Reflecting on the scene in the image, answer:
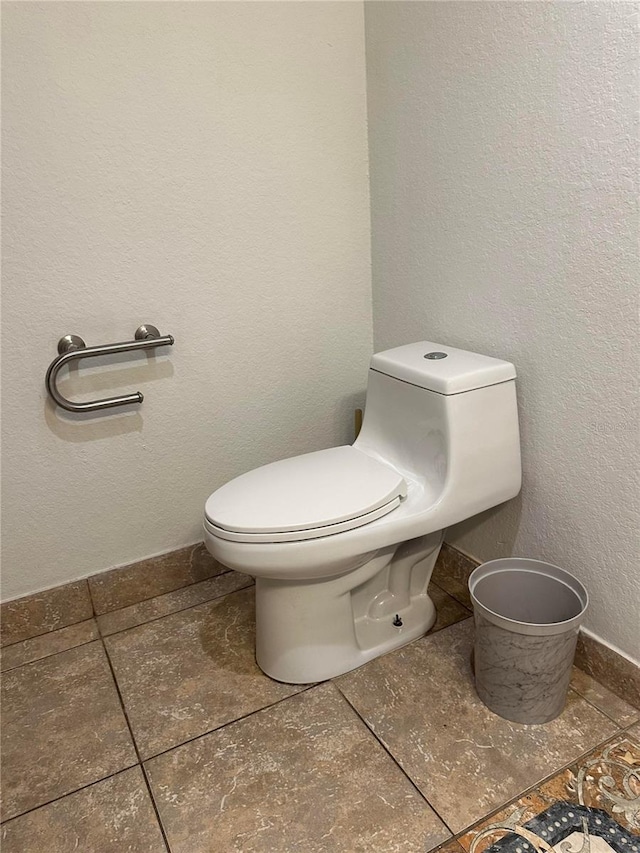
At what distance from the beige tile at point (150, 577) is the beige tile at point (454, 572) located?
64 cm

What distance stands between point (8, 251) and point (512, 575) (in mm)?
1365

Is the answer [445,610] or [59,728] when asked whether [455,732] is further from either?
[59,728]

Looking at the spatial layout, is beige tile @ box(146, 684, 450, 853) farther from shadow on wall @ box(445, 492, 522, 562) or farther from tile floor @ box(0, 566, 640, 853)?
shadow on wall @ box(445, 492, 522, 562)

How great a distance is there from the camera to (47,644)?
1623 mm

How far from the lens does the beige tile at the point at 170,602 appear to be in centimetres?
169

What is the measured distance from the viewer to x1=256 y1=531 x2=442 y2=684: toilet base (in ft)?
4.53

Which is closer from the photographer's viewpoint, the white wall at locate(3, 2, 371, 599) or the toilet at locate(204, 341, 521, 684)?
the toilet at locate(204, 341, 521, 684)

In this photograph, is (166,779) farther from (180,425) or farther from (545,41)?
(545,41)

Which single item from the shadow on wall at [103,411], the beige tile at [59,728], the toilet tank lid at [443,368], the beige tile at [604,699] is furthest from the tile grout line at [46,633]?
the beige tile at [604,699]

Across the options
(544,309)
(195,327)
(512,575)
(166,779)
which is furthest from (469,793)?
(195,327)

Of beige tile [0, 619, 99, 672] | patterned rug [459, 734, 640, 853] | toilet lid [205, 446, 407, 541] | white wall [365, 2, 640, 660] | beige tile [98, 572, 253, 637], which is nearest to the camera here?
patterned rug [459, 734, 640, 853]

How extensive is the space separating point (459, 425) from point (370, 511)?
278 millimetres

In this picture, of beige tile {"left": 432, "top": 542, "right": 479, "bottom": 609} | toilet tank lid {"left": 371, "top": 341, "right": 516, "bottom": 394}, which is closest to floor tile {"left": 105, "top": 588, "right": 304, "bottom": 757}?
beige tile {"left": 432, "top": 542, "right": 479, "bottom": 609}

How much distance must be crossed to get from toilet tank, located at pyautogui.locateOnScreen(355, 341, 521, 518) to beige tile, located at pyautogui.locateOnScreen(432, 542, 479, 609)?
0.34 m
